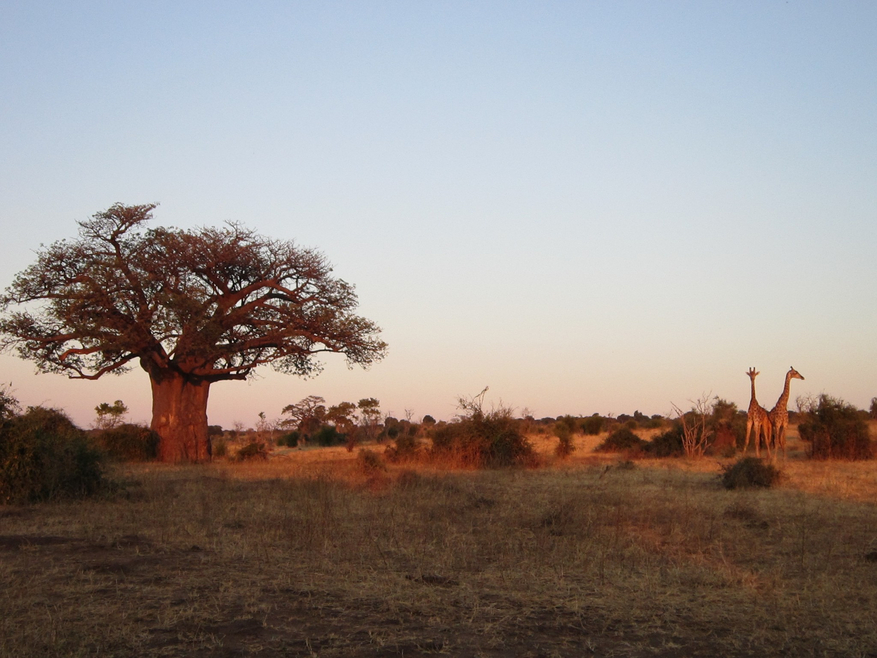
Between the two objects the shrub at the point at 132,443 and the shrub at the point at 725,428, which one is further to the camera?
the shrub at the point at 725,428

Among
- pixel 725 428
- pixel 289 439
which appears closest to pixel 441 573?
pixel 725 428

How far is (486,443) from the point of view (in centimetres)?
1952

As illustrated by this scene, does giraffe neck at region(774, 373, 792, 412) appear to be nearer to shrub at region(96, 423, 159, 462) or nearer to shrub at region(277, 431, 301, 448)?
shrub at region(96, 423, 159, 462)

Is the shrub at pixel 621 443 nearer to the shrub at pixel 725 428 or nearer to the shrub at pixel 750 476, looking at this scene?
the shrub at pixel 725 428

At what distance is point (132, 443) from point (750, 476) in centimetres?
1636

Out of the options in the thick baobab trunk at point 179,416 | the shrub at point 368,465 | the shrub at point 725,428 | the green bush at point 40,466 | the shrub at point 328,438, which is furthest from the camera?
the shrub at point 328,438

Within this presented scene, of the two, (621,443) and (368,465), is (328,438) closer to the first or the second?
(621,443)

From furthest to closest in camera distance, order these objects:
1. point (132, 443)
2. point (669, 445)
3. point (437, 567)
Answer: point (669, 445)
point (132, 443)
point (437, 567)

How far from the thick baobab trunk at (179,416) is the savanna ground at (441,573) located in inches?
365

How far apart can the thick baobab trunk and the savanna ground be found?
30.4ft

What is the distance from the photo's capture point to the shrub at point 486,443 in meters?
19.3

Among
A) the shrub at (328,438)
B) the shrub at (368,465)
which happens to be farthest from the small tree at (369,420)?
the shrub at (368,465)

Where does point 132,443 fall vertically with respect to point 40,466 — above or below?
below

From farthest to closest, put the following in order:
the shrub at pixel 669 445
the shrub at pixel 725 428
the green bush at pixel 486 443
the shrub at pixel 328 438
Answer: the shrub at pixel 328 438 → the shrub at pixel 725 428 → the shrub at pixel 669 445 → the green bush at pixel 486 443
